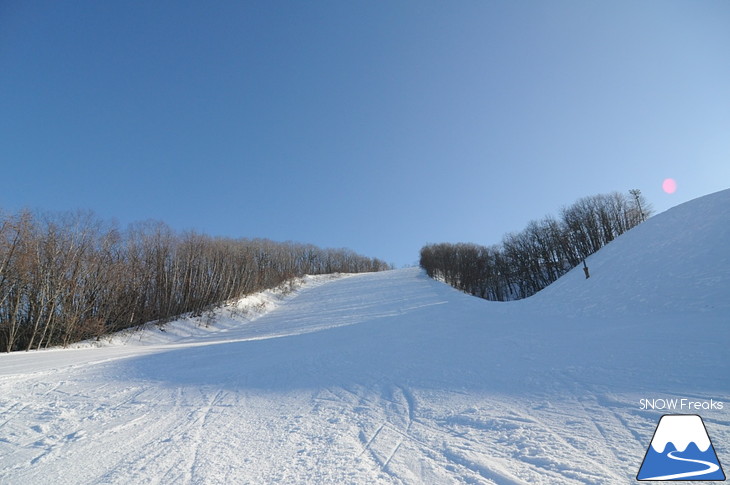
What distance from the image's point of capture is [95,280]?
15891 millimetres

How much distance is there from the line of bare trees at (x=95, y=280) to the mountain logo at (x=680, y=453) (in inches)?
759

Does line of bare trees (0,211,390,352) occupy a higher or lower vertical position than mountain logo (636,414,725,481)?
higher

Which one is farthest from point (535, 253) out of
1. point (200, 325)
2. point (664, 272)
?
point (200, 325)

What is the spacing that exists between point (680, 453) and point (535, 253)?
48.4m

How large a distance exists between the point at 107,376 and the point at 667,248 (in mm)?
21307

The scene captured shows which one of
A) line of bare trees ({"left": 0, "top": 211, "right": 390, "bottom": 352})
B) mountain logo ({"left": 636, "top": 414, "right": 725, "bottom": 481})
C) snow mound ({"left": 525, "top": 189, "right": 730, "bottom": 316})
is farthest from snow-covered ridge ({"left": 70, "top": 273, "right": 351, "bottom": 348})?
snow mound ({"left": 525, "top": 189, "right": 730, "bottom": 316})

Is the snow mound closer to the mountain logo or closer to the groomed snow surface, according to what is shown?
the groomed snow surface

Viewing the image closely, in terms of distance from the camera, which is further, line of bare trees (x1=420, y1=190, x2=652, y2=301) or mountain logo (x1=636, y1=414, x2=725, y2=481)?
line of bare trees (x1=420, y1=190, x2=652, y2=301)

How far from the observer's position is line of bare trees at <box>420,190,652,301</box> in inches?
1534

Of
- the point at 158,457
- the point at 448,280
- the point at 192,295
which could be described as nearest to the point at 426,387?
the point at 158,457

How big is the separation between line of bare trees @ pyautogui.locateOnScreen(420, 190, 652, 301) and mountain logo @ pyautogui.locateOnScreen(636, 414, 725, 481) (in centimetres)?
3817

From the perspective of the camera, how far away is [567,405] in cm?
376

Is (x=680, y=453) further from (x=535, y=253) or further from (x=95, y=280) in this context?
(x=535, y=253)

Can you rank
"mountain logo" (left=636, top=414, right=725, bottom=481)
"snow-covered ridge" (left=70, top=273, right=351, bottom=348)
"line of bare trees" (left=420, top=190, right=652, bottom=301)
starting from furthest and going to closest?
"line of bare trees" (left=420, top=190, right=652, bottom=301) → "snow-covered ridge" (left=70, top=273, right=351, bottom=348) → "mountain logo" (left=636, top=414, right=725, bottom=481)
